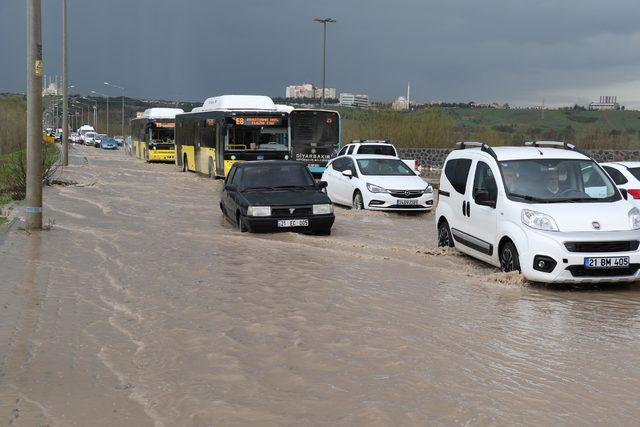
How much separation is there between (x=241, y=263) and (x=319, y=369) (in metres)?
5.87

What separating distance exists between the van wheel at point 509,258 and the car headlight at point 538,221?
1.38 feet

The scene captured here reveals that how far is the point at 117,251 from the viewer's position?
13484 mm

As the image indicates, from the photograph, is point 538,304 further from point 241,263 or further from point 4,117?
point 4,117

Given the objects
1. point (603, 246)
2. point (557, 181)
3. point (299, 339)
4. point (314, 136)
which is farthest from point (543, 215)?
point (314, 136)

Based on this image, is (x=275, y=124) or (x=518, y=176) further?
(x=275, y=124)

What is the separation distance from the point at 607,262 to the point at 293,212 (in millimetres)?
6886

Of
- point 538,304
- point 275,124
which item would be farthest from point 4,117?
point 538,304

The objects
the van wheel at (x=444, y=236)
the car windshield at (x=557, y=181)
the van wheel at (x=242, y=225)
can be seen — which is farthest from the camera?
the van wheel at (x=242, y=225)

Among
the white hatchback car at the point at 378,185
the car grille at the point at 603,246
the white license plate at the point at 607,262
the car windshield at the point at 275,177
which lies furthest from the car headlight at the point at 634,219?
the white hatchback car at the point at 378,185

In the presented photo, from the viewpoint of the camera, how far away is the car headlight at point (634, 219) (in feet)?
33.6

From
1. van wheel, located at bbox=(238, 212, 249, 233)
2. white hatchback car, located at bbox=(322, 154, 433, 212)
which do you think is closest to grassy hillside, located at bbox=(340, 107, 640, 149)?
white hatchback car, located at bbox=(322, 154, 433, 212)

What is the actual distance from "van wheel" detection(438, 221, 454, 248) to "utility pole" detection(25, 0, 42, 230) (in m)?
7.43

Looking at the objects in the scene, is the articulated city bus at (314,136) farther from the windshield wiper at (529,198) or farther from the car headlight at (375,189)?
the windshield wiper at (529,198)

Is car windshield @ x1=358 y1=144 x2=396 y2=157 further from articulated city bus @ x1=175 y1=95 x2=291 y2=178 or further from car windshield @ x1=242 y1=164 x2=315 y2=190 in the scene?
car windshield @ x1=242 y1=164 x2=315 y2=190
